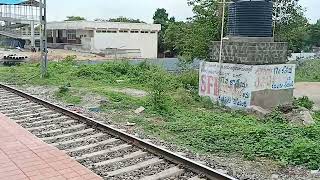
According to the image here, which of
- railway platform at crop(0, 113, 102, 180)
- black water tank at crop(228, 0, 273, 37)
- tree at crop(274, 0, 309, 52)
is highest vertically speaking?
tree at crop(274, 0, 309, 52)

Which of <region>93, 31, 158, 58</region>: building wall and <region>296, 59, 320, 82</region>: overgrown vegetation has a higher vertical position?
<region>93, 31, 158, 58</region>: building wall

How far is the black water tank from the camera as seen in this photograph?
41.1 feet

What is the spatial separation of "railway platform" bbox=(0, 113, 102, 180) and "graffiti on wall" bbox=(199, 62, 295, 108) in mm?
6480

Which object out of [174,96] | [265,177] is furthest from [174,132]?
[174,96]

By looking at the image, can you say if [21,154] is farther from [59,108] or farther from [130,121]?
[59,108]

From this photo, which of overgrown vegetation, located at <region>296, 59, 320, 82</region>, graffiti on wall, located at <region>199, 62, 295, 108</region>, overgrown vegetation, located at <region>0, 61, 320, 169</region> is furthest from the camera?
overgrown vegetation, located at <region>296, 59, 320, 82</region>

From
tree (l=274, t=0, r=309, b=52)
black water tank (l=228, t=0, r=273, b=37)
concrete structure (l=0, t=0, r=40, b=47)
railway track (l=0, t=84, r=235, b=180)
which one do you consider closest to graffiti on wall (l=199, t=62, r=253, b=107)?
black water tank (l=228, t=0, r=273, b=37)

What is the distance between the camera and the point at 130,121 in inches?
374

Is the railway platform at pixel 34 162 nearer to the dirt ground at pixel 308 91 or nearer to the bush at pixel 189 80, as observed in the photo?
the bush at pixel 189 80

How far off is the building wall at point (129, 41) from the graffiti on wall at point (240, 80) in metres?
48.6

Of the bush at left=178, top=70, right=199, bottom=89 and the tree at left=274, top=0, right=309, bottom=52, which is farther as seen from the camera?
the tree at left=274, top=0, right=309, bottom=52

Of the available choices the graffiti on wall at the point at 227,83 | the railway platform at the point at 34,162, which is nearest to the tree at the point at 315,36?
the graffiti on wall at the point at 227,83

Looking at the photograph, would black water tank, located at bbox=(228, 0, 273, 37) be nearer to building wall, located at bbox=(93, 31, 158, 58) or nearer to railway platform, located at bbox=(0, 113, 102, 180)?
railway platform, located at bbox=(0, 113, 102, 180)

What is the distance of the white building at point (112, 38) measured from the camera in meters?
60.5
